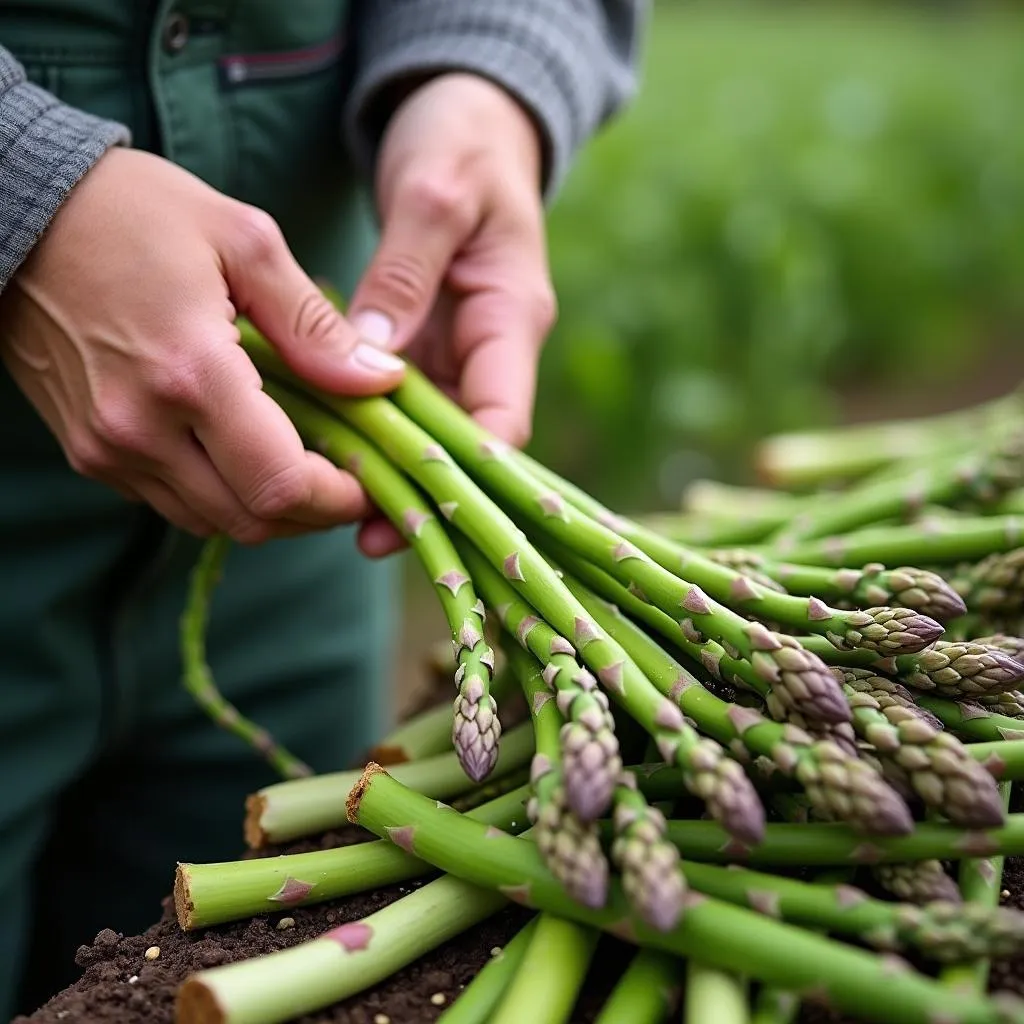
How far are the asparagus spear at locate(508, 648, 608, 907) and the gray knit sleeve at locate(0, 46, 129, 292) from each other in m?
0.80

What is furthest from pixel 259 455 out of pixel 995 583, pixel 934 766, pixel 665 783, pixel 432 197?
pixel 995 583

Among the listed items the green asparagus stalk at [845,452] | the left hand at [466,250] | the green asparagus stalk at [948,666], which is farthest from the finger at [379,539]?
the green asparagus stalk at [845,452]

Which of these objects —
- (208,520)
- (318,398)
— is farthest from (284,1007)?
(318,398)

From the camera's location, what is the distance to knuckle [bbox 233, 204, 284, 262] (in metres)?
1.38

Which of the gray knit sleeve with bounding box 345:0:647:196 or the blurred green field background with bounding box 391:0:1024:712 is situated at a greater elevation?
the gray knit sleeve with bounding box 345:0:647:196

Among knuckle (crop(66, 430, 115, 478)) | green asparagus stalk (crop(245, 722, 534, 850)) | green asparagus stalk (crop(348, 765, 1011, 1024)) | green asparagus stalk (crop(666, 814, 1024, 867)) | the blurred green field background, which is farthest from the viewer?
the blurred green field background

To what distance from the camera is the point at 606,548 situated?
4.29 ft

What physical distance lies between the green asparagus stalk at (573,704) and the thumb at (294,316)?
0.31 metres

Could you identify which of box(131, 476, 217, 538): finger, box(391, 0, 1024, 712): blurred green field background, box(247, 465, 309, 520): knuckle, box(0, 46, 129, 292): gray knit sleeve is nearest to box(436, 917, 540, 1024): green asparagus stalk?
box(247, 465, 309, 520): knuckle

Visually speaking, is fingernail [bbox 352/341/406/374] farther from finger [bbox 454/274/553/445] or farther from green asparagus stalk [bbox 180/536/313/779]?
green asparagus stalk [bbox 180/536/313/779]

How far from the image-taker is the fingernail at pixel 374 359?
4.96 ft

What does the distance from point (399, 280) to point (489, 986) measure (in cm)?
94

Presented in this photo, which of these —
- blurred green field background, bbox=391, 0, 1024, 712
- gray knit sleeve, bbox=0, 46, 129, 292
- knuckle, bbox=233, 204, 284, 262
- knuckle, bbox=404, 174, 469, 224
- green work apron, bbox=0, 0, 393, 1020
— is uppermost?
gray knit sleeve, bbox=0, 46, 129, 292

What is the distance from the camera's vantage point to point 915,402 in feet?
22.0
